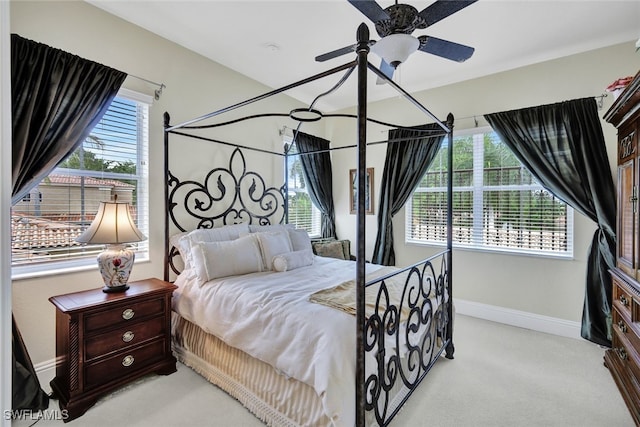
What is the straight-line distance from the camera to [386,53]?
1.77 meters

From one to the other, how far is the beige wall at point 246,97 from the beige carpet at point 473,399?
2.23 ft

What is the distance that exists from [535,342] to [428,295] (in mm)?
1590

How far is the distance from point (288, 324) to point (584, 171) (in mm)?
3096

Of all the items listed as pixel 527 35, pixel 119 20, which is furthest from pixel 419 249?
pixel 119 20

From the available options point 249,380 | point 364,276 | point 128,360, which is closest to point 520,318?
point 364,276

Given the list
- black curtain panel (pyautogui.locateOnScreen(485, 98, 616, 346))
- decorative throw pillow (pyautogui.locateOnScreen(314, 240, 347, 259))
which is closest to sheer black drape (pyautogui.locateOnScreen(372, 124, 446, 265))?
decorative throw pillow (pyautogui.locateOnScreen(314, 240, 347, 259))

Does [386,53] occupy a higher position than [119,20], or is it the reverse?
[119,20]

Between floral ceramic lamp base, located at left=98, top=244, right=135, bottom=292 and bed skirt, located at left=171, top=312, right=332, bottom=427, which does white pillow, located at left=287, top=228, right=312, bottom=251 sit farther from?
floral ceramic lamp base, located at left=98, top=244, right=135, bottom=292

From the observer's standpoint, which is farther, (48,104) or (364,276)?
(48,104)

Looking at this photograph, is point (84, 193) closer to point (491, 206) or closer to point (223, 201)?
point (223, 201)

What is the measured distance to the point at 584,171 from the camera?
282 cm

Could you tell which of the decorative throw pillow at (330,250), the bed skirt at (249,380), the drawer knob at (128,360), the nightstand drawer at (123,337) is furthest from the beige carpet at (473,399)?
the decorative throw pillow at (330,250)

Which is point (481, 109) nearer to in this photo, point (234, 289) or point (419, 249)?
point (419, 249)

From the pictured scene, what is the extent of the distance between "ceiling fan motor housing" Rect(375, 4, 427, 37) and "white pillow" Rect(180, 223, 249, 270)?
80.9 inches
